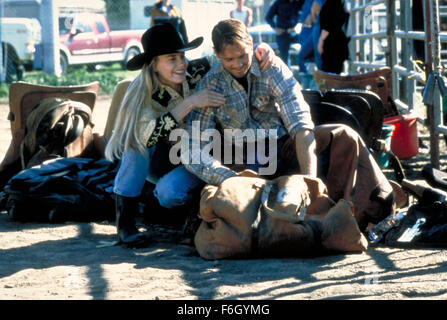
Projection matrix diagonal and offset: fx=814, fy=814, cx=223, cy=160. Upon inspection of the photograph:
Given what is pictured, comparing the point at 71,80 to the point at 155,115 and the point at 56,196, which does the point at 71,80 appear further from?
the point at 155,115

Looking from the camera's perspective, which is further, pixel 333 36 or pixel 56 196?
pixel 333 36

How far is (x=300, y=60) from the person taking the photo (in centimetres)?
1023

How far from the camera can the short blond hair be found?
13.7ft

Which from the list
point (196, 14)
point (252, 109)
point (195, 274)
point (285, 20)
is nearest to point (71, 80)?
point (285, 20)

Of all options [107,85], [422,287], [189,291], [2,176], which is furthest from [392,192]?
[107,85]

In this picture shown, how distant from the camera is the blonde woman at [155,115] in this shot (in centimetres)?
439

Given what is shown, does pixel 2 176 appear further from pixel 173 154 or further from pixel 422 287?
pixel 422 287

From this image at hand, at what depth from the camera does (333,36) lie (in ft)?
28.1

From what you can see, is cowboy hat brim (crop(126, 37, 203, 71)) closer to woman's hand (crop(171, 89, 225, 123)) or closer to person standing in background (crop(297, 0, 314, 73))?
woman's hand (crop(171, 89, 225, 123))

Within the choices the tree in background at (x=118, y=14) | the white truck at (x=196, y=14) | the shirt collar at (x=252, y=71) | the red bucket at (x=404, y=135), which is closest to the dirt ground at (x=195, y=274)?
the shirt collar at (x=252, y=71)

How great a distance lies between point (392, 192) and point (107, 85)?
35.5ft

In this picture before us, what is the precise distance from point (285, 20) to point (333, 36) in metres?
3.86

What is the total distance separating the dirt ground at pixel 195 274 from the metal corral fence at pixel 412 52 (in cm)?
200

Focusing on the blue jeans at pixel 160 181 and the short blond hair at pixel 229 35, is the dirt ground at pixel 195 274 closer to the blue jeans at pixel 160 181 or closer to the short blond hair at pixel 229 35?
the blue jeans at pixel 160 181
